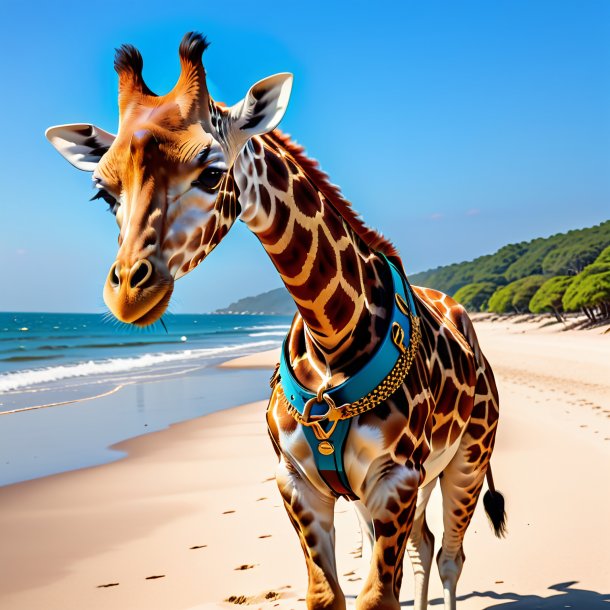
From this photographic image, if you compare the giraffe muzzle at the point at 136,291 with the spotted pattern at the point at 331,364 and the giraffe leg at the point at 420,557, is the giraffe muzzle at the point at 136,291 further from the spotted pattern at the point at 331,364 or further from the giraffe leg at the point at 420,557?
the giraffe leg at the point at 420,557

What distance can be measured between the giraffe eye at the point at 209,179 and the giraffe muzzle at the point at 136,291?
11.4 inches

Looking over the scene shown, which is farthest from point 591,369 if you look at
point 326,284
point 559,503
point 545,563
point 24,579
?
point 326,284

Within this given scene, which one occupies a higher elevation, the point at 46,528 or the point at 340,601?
the point at 340,601

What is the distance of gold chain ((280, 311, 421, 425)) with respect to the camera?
2539 mm

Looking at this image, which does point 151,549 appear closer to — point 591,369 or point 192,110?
point 192,110

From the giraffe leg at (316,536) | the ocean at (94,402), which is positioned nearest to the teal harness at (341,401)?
the giraffe leg at (316,536)

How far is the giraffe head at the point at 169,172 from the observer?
1.88 metres

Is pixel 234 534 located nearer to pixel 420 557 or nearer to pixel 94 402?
pixel 420 557

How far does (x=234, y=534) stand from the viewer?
19.8ft

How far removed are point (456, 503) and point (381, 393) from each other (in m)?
1.54

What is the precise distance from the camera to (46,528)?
21.6 ft

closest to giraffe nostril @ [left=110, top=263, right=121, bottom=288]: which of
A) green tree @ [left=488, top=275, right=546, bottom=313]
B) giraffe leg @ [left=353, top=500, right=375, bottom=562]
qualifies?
giraffe leg @ [left=353, top=500, right=375, bottom=562]

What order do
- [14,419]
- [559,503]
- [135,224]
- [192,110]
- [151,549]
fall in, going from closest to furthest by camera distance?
[135,224]
[192,110]
[151,549]
[559,503]
[14,419]

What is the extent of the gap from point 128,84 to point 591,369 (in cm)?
1958
